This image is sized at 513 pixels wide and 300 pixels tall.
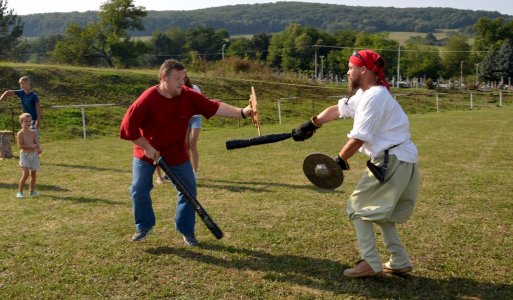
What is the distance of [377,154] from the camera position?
443 cm

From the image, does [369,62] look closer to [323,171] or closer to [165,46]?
[323,171]

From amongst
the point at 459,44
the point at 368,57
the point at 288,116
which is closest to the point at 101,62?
the point at 288,116

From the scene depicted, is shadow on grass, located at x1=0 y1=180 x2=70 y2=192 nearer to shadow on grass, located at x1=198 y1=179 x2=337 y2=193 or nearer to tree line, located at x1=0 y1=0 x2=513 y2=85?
shadow on grass, located at x1=198 y1=179 x2=337 y2=193

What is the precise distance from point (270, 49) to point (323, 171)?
421ft

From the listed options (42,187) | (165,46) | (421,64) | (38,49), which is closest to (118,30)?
(165,46)

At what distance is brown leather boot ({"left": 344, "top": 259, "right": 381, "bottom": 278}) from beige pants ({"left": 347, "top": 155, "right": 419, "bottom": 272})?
0.17m

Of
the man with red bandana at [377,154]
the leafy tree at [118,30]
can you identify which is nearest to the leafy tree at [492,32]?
the leafy tree at [118,30]

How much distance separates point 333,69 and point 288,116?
97.7m

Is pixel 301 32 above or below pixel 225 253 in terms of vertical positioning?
above

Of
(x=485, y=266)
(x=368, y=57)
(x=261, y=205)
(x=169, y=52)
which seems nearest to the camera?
(x=368, y=57)

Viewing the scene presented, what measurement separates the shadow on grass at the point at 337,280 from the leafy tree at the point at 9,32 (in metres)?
78.9

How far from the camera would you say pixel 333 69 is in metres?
127

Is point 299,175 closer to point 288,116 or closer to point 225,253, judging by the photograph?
point 225,253

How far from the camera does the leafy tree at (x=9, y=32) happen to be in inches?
3007
